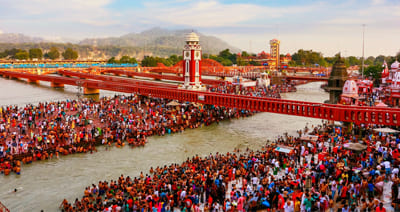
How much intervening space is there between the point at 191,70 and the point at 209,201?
32509mm

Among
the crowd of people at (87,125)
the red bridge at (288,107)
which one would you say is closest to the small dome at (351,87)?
the red bridge at (288,107)

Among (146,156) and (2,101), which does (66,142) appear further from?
(2,101)

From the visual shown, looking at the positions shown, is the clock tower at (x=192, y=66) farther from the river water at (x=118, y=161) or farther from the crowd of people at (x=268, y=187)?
the crowd of people at (x=268, y=187)

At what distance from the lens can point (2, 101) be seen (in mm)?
54438

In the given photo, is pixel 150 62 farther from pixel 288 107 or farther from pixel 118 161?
pixel 118 161

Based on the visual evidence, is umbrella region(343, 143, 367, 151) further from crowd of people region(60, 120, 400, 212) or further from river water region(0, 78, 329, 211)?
river water region(0, 78, 329, 211)

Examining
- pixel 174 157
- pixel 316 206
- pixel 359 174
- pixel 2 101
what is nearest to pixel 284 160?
pixel 359 174

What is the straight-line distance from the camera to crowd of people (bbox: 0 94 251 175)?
25844 millimetres

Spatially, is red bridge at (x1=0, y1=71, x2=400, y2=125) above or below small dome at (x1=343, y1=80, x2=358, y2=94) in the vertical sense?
below

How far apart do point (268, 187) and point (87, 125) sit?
70.3 feet

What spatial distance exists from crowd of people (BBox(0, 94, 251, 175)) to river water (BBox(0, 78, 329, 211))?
85cm

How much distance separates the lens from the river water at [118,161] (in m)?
19.8

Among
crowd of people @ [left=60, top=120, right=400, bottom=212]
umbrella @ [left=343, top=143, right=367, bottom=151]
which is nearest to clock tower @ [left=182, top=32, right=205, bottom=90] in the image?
crowd of people @ [left=60, top=120, right=400, bottom=212]

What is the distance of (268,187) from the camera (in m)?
16.5
